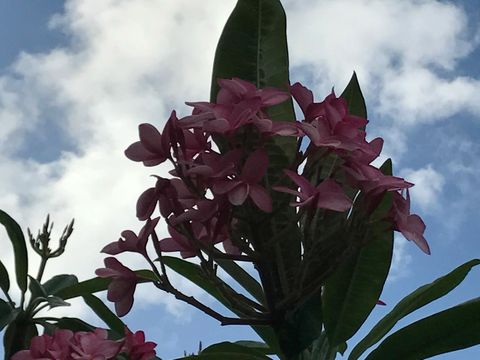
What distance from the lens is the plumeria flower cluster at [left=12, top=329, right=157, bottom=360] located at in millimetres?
1209

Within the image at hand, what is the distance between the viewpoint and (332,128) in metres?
1.05

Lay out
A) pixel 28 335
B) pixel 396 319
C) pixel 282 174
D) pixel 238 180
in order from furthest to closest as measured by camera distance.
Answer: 1. pixel 28 335
2. pixel 396 319
3. pixel 282 174
4. pixel 238 180

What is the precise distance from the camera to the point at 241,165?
40.5 inches

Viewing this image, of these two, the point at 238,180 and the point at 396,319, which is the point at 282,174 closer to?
the point at 238,180

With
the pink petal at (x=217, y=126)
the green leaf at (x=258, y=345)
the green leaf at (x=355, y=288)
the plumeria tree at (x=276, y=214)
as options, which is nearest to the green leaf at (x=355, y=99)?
the plumeria tree at (x=276, y=214)

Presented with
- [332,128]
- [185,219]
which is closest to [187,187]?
[185,219]

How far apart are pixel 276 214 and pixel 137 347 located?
14.8 inches

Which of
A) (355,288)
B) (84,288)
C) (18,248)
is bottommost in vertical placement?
(355,288)

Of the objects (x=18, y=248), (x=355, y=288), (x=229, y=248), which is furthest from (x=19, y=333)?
(x=355, y=288)

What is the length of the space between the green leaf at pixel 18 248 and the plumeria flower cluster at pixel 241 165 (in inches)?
21.3

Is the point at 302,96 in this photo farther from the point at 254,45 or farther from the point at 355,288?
the point at 355,288

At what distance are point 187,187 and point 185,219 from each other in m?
0.06

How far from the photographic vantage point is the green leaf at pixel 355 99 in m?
1.26

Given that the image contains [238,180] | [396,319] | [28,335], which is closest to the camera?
[238,180]
